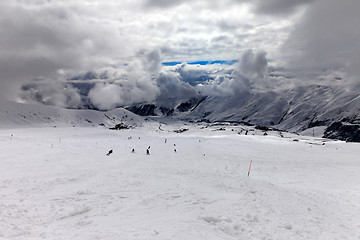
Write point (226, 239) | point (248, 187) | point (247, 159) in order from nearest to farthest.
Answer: point (226, 239), point (248, 187), point (247, 159)

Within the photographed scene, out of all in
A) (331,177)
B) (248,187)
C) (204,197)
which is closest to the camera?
(204,197)

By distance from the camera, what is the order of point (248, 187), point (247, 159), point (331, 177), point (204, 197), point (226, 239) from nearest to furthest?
point (226, 239) → point (204, 197) → point (248, 187) → point (331, 177) → point (247, 159)

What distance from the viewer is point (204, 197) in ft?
59.1

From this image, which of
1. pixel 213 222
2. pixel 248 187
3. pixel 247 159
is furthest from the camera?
pixel 247 159

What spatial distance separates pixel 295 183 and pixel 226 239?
17374mm

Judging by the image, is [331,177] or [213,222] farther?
[331,177]

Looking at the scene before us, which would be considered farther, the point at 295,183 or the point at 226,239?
the point at 295,183

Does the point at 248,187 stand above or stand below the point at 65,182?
above

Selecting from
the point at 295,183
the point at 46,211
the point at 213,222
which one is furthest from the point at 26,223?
the point at 295,183

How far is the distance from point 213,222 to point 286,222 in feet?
14.9

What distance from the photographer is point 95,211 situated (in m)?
15.1

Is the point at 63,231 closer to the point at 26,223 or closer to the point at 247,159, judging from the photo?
the point at 26,223

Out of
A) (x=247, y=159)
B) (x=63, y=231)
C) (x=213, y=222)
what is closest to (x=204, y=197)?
(x=213, y=222)

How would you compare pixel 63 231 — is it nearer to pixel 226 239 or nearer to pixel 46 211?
pixel 46 211
